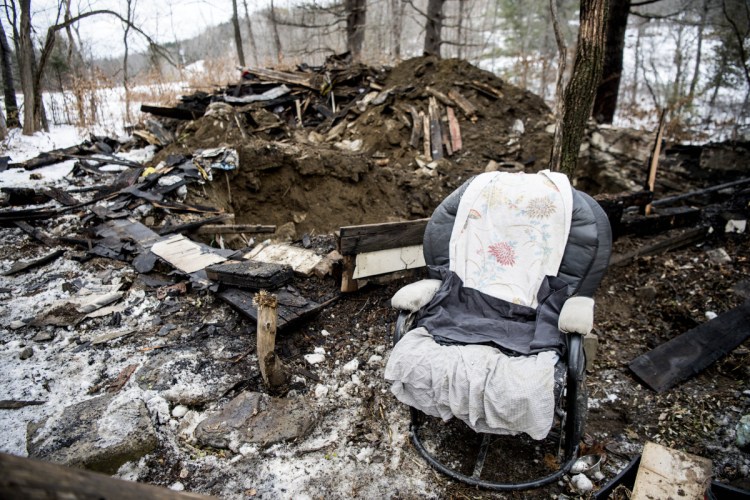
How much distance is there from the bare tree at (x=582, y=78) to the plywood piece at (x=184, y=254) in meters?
3.71

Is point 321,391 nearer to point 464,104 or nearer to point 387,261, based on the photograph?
point 387,261

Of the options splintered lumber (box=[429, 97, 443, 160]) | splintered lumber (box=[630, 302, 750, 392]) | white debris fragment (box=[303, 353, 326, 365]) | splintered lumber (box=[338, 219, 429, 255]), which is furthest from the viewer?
splintered lumber (box=[429, 97, 443, 160])

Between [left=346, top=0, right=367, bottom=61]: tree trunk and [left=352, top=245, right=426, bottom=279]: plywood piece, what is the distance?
402 inches

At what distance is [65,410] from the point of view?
2.54 metres

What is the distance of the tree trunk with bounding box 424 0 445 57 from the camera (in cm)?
1183

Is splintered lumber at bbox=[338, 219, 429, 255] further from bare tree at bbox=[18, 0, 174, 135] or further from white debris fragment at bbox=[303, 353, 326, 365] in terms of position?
A: bare tree at bbox=[18, 0, 174, 135]

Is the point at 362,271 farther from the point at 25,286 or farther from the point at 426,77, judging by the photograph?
the point at 426,77

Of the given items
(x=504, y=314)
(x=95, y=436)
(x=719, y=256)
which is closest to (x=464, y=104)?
(x=719, y=256)

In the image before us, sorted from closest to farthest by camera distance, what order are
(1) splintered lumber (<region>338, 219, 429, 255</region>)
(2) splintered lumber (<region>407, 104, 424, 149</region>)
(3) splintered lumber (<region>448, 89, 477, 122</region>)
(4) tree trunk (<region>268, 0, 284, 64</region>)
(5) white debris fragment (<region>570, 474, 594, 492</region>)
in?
(5) white debris fragment (<region>570, 474, 594, 492</region>) → (1) splintered lumber (<region>338, 219, 429, 255</region>) → (2) splintered lumber (<region>407, 104, 424, 149</region>) → (3) splintered lumber (<region>448, 89, 477, 122</region>) → (4) tree trunk (<region>268, 0, 284, 64</region>)

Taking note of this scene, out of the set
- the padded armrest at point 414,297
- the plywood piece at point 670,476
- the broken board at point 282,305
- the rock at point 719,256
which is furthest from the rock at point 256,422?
the rock at point 719,256

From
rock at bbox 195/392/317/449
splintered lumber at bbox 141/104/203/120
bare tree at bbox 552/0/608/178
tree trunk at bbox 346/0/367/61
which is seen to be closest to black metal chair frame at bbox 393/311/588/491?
rock at bbox 195/392/317/449

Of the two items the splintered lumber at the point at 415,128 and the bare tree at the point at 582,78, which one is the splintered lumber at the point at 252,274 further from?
the splintered lumber at the point at 415,128

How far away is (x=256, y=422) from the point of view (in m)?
2.62

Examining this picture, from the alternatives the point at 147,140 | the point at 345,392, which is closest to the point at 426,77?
the point at 147,140
